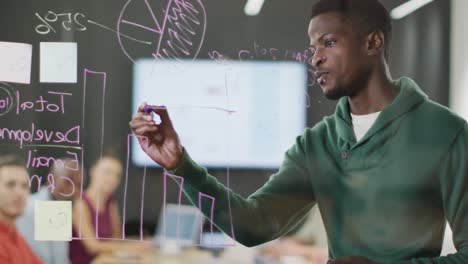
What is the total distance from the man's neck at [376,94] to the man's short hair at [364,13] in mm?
69

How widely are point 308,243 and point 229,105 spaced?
0.46 metres

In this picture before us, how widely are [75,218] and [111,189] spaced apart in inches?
5.5

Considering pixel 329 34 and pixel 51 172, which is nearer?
pixel 329 34

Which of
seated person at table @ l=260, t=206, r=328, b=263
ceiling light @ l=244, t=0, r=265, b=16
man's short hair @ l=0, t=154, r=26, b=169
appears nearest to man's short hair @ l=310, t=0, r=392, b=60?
ceiling light @ l=244, t=0, r=265, b=16

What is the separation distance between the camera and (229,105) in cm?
166

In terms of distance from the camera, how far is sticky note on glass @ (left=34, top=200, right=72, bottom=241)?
1.70 m

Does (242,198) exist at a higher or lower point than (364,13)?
lower

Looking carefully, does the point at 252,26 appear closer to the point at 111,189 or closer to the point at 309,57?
the point at 309,57

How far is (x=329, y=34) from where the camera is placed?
159 cm

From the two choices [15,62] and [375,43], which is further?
[15,62]

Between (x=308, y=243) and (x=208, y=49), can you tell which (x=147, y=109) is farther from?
(x=308, y=243)

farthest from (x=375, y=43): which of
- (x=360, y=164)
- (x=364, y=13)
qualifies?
(x=360, y=164)

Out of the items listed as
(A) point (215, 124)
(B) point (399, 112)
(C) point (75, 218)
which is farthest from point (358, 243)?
(C) point (75, 218)

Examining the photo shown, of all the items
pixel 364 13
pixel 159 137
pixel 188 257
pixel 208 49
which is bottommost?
pixel 188 257
